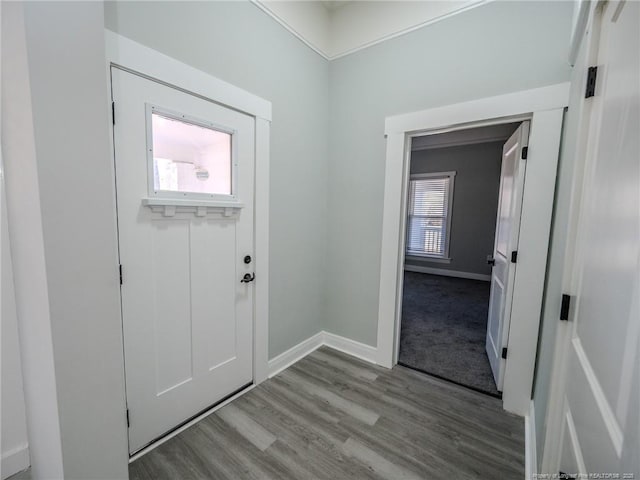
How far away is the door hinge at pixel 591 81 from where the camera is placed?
975 mm

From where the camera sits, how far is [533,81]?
174cm

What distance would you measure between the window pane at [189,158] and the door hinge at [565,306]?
1.88 metres

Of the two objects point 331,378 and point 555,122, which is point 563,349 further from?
point 331,378

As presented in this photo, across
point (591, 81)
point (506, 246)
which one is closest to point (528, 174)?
point (506, 246)

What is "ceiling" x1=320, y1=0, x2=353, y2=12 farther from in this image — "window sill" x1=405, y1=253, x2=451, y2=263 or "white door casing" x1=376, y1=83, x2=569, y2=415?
"window sill" x1=405, y1=253, x2=451, y2=263

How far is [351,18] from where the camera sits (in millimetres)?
2404

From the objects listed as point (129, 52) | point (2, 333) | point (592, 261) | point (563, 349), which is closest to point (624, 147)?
point (592, 261)

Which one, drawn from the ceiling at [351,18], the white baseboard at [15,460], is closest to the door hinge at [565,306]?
the ceiling at [351,18]

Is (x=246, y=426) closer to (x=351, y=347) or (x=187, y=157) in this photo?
(x=351, y=347)

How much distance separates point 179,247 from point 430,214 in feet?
18.7

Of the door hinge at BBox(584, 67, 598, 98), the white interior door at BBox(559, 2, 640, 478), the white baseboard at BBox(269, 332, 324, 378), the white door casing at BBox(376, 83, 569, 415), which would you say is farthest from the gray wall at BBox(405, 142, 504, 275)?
the white interior door at BBox(559, 2, 640, 478)

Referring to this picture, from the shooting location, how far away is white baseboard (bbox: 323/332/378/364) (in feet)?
8.38

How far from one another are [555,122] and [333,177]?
1678 mm

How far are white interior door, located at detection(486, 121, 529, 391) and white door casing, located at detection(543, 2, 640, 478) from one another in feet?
3.24
